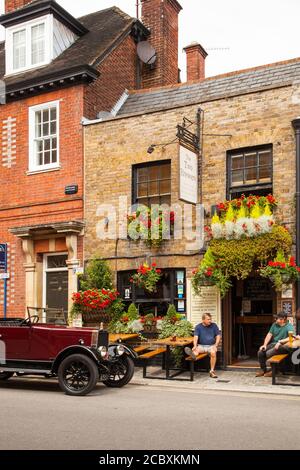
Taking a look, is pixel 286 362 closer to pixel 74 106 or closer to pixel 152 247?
pixel 152 247

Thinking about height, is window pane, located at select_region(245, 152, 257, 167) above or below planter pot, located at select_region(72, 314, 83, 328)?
above

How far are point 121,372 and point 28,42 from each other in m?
11.5

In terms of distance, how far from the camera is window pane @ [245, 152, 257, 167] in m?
13.9

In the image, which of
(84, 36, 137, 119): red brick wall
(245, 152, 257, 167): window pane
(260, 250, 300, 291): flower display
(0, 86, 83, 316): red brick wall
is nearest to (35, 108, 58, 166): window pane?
(0, 86, 83, 316): red brick wall

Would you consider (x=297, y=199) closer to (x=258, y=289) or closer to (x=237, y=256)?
(x=237, y=256)

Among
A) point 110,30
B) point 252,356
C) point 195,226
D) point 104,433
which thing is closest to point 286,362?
point 252,356

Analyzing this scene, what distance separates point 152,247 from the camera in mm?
14781

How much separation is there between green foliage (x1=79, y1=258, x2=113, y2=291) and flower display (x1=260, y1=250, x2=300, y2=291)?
4329mm

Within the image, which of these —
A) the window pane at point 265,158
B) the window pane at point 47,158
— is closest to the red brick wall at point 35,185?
the window pane at point 47,158

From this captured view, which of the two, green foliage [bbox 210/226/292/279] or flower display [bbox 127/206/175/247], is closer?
green foliage [bbox 210/226/292/279]

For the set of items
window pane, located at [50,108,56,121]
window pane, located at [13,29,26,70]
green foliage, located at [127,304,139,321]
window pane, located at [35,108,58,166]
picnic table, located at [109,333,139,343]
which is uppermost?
window pane, located at [13,29,26,70]

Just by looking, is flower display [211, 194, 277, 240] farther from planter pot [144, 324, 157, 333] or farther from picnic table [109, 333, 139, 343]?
picnic table [109, 333, 139, 343]
